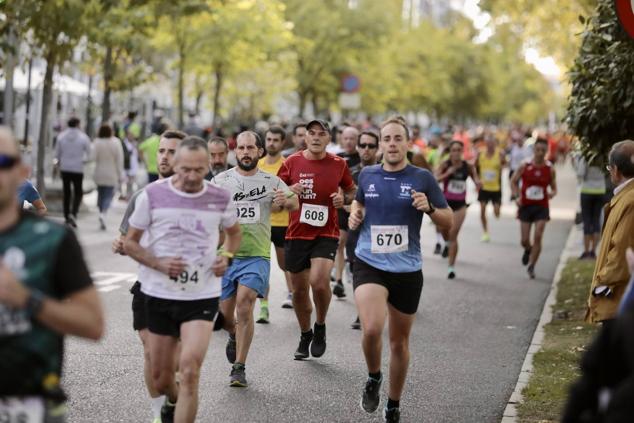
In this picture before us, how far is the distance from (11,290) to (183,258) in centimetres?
257

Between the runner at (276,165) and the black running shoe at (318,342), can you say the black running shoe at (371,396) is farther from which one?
the runner at (276,165)

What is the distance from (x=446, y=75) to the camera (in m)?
83.7

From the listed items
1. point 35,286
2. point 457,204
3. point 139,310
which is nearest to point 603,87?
point 139,310

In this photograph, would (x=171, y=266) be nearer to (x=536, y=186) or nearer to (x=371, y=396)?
(x=371, y=396)

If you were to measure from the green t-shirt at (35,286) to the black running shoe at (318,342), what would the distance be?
592 centimetres

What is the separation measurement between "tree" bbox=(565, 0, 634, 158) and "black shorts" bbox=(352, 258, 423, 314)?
387 centimetres

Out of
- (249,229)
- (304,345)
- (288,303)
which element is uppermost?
(249,229)

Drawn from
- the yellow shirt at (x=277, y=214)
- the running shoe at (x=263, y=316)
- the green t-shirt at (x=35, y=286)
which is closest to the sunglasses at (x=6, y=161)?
the green t-shirt at (x=35, y=286)

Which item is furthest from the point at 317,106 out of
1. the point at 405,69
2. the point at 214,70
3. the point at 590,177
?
the point at 590,177

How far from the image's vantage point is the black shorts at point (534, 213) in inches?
667

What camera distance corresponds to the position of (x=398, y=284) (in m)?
7.77

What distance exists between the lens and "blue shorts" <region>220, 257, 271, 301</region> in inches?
358

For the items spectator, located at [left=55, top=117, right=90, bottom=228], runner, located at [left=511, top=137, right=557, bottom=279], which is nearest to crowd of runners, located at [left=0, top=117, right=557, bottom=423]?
runner, located at [left=511, top=137, right=557, bottom=279]

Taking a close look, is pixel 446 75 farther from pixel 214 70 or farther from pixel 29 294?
pixel 29 294
